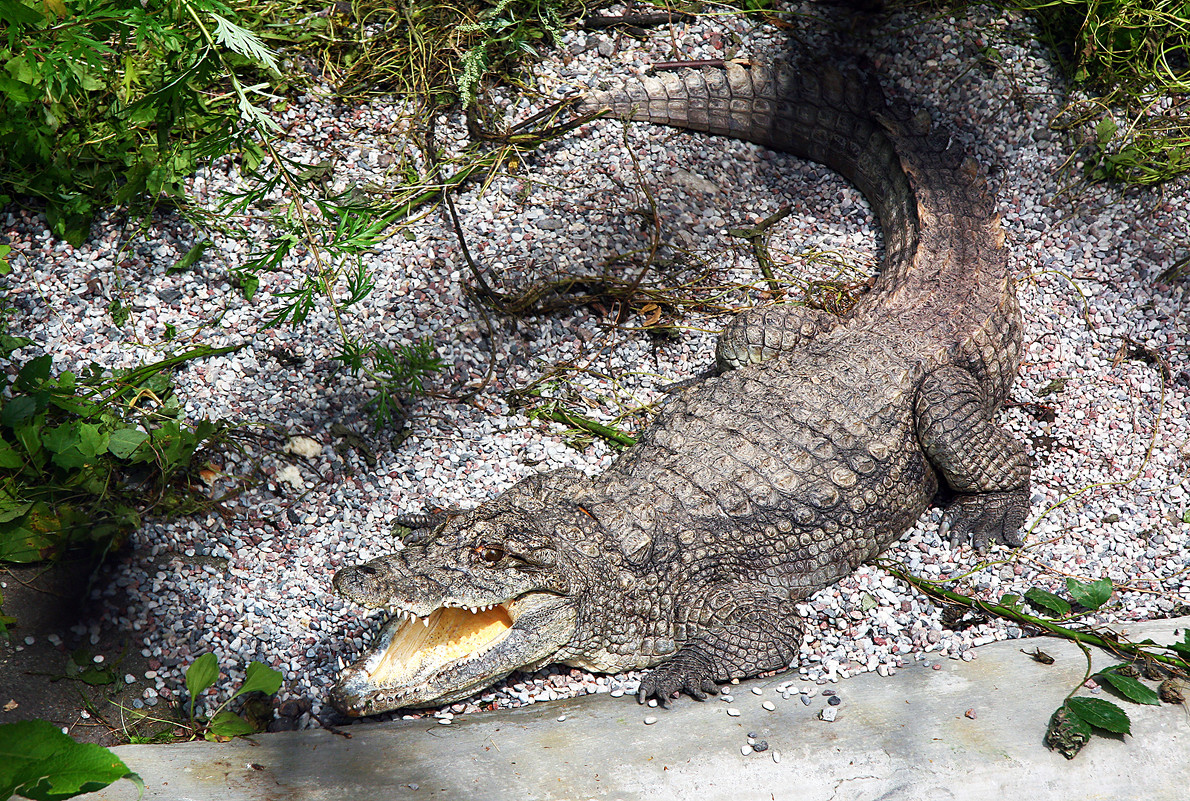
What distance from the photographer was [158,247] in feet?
13.3

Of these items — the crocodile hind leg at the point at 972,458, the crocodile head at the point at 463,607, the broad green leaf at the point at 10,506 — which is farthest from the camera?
the crocodile hind leg at the point at 972,458

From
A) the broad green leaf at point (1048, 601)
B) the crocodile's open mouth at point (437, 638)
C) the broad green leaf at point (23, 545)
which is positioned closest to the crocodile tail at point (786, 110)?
the broad green leaf at point (1048, 601)

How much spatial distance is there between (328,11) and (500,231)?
6.04ft

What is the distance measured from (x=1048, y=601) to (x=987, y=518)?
47 centimetres

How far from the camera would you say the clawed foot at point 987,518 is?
140 inches

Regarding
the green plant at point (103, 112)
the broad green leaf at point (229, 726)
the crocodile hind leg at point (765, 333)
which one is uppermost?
the green plant at point (103, 112)

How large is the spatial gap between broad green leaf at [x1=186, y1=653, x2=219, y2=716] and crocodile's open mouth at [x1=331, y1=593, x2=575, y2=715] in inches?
16.7

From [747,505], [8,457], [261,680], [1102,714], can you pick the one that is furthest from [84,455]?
[1102,714]

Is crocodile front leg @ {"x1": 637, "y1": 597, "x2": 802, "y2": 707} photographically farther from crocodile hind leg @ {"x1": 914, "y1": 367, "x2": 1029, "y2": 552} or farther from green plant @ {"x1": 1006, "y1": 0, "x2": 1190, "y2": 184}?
green plant @ {"x1": 1006, "y1": 0, "x2": 1190, "y2": 184}

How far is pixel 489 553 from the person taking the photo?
2.86m

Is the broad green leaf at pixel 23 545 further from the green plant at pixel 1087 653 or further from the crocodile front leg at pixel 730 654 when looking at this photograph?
the green plant at pixel 1087 653

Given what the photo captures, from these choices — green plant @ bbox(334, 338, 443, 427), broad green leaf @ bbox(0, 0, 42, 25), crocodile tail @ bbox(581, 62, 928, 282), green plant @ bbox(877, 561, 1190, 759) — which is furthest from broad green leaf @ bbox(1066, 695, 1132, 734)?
broad green leaf @ bbox(0, 0, 42, 25)

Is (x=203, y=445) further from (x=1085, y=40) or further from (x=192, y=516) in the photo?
(x=1085, y=40)

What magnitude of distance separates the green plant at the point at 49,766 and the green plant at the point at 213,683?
2.61 ft
